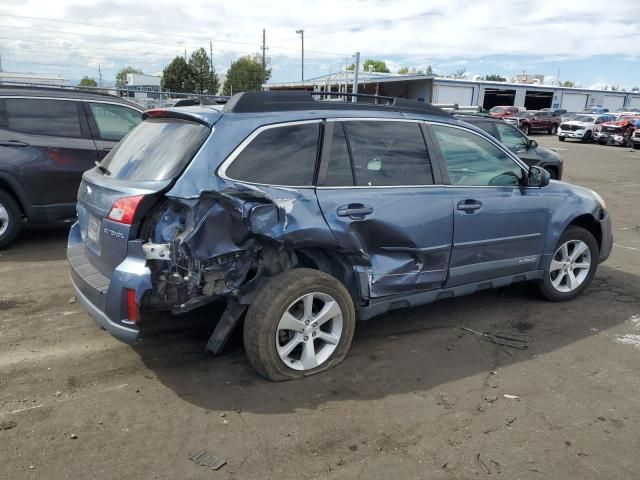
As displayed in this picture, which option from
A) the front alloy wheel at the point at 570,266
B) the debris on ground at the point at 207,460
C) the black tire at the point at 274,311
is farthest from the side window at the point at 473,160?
the debris on ground at the point at 207,460

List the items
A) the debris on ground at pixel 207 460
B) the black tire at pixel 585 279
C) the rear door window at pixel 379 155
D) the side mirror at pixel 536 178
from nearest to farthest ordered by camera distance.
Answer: the debris on ground at pixel 207 460 < the rear door window at pixel 379 155 < the side mirror at pixel 536 178 < the black tire at pixel 585 279

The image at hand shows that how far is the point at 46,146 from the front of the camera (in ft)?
21.4

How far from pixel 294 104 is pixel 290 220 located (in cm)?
91

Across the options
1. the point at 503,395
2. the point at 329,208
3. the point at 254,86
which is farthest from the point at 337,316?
Result: the point at 254,86

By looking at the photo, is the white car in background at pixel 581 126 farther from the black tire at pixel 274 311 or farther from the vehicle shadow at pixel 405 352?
the black tire at pixel 274 311

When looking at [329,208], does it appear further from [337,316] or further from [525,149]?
[525,149]

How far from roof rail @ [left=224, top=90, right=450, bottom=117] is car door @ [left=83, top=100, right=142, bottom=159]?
3.64 metres

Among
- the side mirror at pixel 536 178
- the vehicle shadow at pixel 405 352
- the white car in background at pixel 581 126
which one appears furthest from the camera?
the white car in background at pixel 581 126

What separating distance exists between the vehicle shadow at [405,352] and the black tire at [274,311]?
0.14m

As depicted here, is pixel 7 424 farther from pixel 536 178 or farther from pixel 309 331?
pixel 536 178

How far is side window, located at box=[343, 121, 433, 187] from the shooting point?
12.8 ft

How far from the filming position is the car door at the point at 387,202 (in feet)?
12.2

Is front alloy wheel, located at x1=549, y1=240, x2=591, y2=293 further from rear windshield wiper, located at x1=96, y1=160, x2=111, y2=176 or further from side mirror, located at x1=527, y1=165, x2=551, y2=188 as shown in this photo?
rear windshield wiper, located at x1=96, y1=160, x2=111, y2=176

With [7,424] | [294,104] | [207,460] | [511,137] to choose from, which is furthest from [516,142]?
[7,424]
